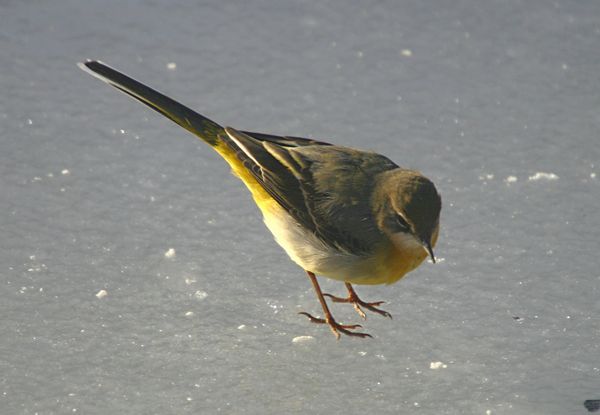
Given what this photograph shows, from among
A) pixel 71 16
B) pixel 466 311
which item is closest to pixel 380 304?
pixel 466 311

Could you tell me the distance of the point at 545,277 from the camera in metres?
4.86

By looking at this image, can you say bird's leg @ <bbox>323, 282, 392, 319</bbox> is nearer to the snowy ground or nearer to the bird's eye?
the snowy ground

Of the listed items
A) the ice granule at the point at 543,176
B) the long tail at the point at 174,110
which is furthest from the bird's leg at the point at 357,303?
the ice granule at the point at 543,176

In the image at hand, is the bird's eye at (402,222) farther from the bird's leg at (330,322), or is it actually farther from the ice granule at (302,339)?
the ice granule at (302,339)

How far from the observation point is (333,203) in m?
4.59

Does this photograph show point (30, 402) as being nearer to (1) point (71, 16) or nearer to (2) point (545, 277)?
(2) point (545, 277)

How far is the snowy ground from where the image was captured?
168 inches

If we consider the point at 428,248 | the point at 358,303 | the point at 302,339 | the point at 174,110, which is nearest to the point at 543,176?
the point at 358,303

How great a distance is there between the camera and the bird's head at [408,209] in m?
4.37

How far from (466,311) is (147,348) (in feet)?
4.83

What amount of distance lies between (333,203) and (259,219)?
2.75ft

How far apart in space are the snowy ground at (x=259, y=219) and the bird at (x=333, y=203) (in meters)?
0.32

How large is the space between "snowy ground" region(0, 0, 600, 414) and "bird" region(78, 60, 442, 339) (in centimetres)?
32

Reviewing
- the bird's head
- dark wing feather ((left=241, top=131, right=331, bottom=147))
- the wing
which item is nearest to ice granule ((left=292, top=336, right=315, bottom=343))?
the wing
